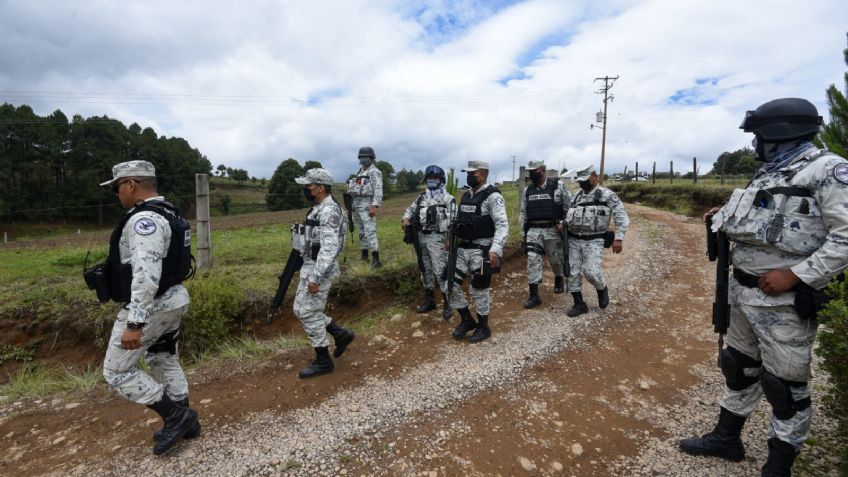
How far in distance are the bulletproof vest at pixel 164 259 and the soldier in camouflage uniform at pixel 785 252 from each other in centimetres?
374

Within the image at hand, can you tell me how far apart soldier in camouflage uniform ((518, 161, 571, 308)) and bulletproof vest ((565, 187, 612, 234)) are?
35 centimetres

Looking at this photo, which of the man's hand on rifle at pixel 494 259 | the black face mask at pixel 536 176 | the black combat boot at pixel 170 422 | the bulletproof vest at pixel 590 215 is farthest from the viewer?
the black face mask at pixel 536 176

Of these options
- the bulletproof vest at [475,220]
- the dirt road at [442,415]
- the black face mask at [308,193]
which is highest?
the black face mask at [308,193]

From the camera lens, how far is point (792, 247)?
231cm

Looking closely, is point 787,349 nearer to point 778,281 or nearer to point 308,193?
point 778,281

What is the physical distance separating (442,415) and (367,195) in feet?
15.6

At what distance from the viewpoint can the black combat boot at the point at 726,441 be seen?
271 centimetres

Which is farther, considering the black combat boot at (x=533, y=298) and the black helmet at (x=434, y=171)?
the black combat boot at (x=533, y=298)

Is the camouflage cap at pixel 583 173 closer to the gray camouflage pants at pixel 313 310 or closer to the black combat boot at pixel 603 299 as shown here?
the black combat boot at pixel 603 299

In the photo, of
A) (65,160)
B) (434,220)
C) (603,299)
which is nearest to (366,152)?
(434,220)

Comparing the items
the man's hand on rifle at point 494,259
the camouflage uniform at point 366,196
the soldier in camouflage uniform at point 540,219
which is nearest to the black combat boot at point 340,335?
the man's hand on rifle at point 494,259

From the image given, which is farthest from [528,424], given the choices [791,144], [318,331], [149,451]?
[149,451]

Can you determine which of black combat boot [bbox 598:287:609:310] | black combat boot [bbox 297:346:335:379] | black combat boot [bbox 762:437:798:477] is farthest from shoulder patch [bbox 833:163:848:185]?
black combat boot [bbox 297:346:335:379]

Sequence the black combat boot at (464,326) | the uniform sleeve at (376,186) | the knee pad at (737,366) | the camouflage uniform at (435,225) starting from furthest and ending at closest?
the uniform sleeve at (376,186), the camouflage uniform at (435,225), the black combat boot at (464,326), the knee pad at (737,366)
